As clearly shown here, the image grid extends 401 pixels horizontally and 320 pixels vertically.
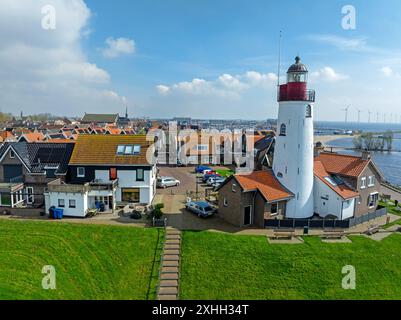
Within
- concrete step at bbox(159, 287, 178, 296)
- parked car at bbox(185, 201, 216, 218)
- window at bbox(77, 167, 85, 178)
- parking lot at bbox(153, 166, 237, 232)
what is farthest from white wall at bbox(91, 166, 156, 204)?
concrete step at bbox(159, 287, 178, 296)

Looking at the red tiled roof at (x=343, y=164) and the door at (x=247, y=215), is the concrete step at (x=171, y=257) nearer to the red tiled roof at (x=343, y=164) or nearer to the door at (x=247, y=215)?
the door at (x=247, y=215)

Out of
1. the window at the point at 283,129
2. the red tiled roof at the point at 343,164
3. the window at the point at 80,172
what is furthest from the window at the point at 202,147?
the window at the point at 283,129

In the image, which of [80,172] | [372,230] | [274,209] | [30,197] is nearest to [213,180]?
[274,209]

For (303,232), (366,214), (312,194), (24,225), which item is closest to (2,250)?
(24,225)

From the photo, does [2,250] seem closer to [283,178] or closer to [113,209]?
[113,209]

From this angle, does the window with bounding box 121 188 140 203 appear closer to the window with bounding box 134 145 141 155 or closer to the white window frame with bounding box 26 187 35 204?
the window with bounding box 134 145 141 155

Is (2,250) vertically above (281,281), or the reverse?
(2,250)

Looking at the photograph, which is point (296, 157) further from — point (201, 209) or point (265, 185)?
point (201, 209)
